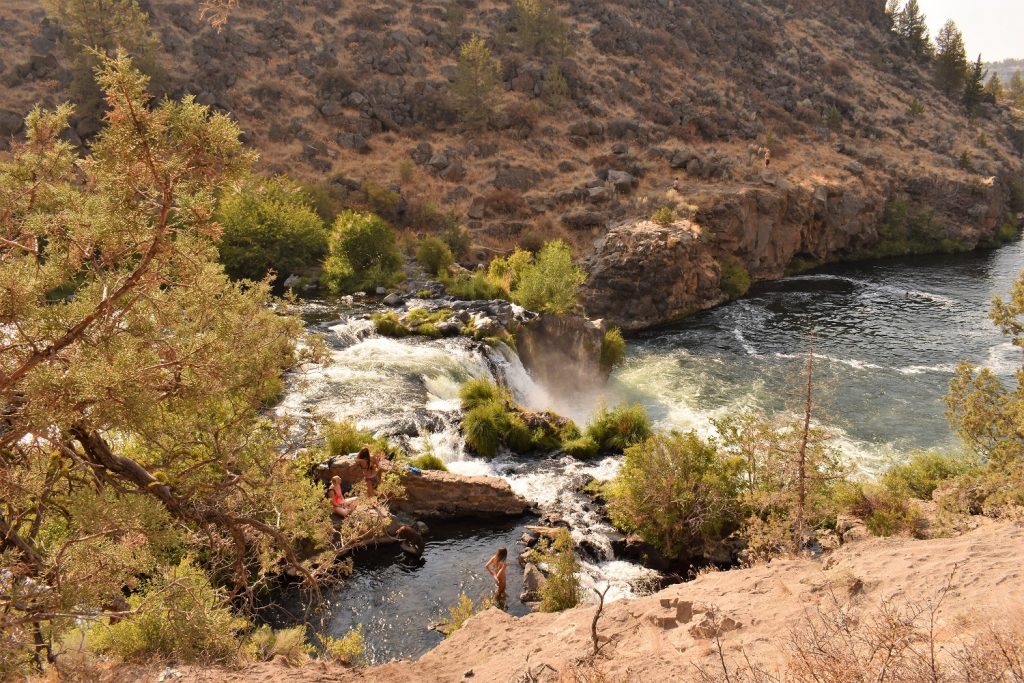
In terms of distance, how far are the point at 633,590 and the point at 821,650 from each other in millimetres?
7207

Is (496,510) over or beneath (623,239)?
beneath

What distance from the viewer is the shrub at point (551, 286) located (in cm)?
2522

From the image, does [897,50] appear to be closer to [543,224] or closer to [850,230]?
[850,230]

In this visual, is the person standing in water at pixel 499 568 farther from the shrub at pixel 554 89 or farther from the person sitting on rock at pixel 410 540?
the shrub at pixel 554 89

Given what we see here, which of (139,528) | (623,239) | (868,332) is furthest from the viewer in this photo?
(623,239)

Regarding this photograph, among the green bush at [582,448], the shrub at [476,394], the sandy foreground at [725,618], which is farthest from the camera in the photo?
the shrub at [476,394]

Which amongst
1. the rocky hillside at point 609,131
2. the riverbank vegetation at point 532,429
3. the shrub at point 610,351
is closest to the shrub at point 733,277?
the rocky hillside at point 609,131

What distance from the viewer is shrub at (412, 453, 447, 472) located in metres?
15.1

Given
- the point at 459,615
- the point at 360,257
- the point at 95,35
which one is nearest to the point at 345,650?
the point at 459,615

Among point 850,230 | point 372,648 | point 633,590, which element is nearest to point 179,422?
point 372,648

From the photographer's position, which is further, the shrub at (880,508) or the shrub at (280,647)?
the shrub at (880,508)

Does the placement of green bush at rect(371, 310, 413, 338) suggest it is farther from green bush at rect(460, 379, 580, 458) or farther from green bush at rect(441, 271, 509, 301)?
green bush at rect(460, 379, 580, 458)

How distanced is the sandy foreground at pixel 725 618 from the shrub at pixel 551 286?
1661 centimetres

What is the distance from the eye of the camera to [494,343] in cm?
2219
